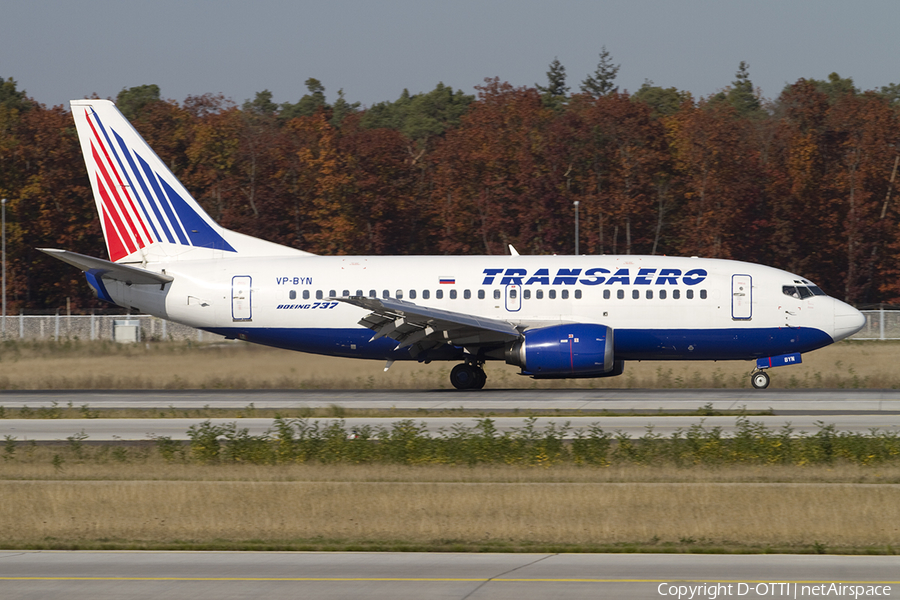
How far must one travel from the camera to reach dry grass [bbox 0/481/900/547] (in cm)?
1374

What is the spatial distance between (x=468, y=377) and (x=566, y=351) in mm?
3844

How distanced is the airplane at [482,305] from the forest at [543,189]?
29.6 meters

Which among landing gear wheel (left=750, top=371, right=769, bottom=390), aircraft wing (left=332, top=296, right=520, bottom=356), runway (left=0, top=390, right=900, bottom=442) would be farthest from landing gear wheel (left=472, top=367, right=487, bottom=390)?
landing gear wheel (left=750, top=371, right=769, bottom=390)

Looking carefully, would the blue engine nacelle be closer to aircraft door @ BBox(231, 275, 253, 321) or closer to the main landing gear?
the main landing gear

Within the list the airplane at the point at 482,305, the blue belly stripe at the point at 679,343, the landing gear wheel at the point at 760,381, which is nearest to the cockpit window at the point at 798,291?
the airplane at the point at 482,305

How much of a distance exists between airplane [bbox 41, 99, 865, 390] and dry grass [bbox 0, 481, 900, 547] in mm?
13767

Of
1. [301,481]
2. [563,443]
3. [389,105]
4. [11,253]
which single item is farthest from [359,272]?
[389,105]

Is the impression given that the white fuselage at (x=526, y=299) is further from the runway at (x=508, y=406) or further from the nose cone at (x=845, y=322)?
the runway at (x=508, y=406)

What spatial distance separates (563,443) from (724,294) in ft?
42.7

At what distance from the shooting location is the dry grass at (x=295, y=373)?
114ft

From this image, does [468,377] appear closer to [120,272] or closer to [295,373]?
[295,373]

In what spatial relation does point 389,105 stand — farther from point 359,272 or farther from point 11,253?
point 359,272

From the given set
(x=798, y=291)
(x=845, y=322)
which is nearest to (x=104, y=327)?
(x=798, y=291)

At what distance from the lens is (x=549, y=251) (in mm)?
63156
